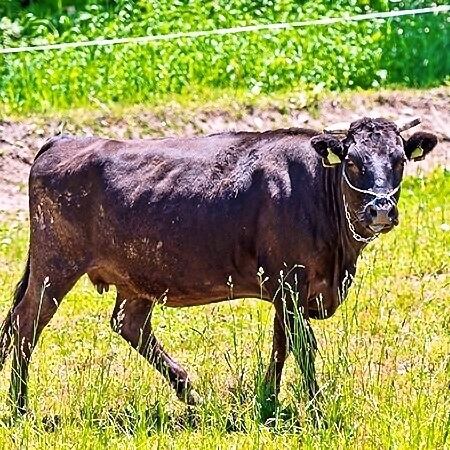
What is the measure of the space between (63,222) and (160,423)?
5.93ft

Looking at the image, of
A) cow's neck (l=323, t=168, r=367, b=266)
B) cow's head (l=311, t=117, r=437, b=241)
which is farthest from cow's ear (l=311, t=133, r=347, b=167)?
cow's neck (l=323, t=168, r=367, b=266)

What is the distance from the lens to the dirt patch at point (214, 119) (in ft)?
51.8

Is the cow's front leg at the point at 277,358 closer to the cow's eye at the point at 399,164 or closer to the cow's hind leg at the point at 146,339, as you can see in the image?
the cow's hind leg at the point at 146,339

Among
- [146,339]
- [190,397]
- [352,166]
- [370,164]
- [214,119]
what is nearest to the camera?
[370,164]

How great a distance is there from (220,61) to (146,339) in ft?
28.1

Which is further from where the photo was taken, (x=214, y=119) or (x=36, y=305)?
(x=214, y=119)

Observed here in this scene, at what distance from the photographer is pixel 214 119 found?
16.1 metres

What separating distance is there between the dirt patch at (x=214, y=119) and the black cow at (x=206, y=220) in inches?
259

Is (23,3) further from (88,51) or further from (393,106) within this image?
(393,106)

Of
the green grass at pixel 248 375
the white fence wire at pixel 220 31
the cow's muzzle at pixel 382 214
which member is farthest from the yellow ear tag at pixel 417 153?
the white fence wire at pixel 220 31

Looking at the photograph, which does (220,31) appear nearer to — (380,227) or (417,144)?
(417,144)

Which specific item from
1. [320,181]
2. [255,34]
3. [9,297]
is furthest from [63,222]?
[255,34]

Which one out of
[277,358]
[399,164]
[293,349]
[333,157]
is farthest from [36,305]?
[399,164]

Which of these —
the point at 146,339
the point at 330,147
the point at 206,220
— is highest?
the point at 330,147
